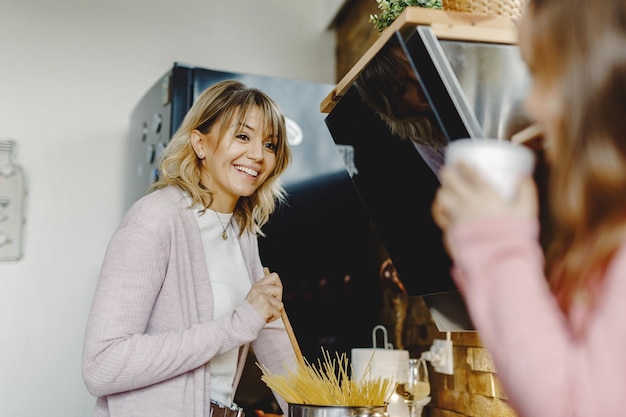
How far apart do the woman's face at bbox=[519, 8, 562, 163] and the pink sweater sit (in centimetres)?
91

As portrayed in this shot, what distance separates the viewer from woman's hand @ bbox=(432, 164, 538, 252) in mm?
611

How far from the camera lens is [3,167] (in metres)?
2.62

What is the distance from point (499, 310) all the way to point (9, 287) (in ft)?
7.93

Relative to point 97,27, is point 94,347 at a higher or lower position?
lower

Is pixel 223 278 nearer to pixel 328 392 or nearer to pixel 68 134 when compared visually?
pixel 328 392

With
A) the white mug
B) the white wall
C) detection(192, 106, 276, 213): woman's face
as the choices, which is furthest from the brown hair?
the white wall

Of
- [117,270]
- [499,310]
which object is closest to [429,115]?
[499,310]

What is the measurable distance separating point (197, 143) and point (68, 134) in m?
1.33

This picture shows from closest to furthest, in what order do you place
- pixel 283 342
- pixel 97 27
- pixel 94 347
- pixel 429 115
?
pixel 429 115 → pixel 94 347 → pixel 283 342 → pixel 97 27

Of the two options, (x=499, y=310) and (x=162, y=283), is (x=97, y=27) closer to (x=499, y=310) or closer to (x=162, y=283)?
(x=162, y=283)

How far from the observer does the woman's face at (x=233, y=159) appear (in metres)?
1.60

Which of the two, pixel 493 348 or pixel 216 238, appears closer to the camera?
pixel 493 348

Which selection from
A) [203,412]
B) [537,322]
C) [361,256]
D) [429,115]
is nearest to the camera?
[537,322]

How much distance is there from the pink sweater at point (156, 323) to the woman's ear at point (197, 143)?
18cm
